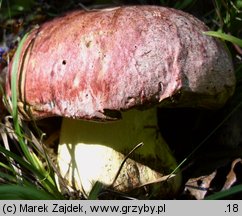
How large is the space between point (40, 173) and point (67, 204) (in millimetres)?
189

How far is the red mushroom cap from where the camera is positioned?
1.50m

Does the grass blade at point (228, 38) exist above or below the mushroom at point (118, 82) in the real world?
above

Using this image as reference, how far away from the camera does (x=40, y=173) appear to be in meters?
1.65

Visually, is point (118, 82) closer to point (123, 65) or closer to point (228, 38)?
point (123, 65)

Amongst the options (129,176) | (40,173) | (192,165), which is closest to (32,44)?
(40,173)

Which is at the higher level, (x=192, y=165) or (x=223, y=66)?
(x=223, y=66)

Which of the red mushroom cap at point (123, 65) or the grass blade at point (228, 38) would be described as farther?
the grass blade at point (228, 38)

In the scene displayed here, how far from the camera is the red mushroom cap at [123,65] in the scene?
4.91ft

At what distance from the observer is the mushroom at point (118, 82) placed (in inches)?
59.3

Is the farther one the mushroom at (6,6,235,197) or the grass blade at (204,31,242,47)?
the grass blade at (204,31,242,47)

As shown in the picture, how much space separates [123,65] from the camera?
150 centimetres

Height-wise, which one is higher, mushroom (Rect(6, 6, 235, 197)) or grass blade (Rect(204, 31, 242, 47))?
grass blade (Rect(204, 31, 242, 47))

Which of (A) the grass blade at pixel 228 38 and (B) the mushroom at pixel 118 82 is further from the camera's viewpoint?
(A) the grass blade at pixel 228 38

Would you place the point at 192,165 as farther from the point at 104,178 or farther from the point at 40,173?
the point at 40,173
